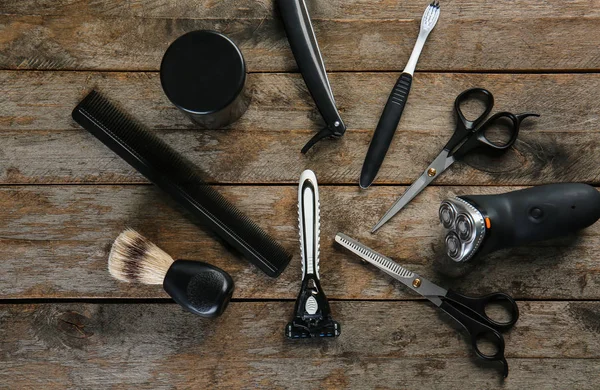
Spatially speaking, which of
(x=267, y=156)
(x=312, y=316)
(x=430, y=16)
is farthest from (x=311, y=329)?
(x=430, y=16)

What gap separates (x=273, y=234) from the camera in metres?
0.83

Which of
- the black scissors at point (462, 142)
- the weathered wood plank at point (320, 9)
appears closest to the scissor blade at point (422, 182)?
the black scissors at point (462, 142)

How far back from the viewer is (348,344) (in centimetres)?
81

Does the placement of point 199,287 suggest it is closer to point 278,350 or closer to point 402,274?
point 278,350

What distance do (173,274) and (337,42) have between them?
40 cm

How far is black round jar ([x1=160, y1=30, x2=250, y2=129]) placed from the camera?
72 cm

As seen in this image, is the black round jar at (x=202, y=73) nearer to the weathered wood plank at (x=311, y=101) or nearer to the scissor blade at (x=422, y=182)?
the weathered wood plank at (x=311, y=101)

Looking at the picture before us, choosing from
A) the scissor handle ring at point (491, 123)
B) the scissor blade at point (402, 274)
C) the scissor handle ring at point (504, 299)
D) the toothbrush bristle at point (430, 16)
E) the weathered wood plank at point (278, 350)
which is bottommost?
the weathered wood plank at point (278, 350)

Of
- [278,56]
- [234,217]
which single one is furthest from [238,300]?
[278,56]

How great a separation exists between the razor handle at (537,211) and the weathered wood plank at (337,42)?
0.21 metres

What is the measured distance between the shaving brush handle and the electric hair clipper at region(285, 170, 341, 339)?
0.10 meters

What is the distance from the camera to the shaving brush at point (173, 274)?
730 millimetres

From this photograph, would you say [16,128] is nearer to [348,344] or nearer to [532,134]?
[348,344]

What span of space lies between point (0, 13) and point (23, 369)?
52 cm
